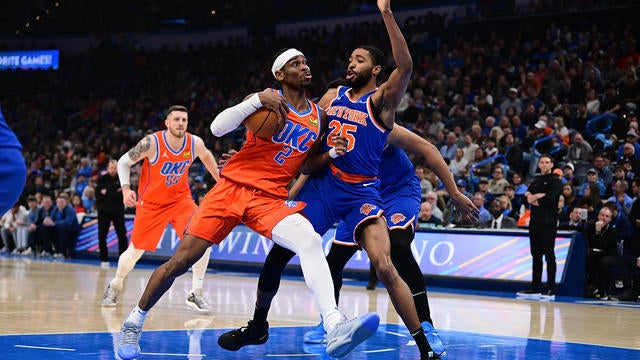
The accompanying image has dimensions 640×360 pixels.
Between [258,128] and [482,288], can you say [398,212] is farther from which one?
[482,288]

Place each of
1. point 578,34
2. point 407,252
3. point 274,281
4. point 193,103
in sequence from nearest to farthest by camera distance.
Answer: point 274,281 → point 407,252 → point 578,34 → point 193,103

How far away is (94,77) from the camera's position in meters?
33.0

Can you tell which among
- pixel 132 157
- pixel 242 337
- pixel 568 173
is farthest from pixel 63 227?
pixel 242 337

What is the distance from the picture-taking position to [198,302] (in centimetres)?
920

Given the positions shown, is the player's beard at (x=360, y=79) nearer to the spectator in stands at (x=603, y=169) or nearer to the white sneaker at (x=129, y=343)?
the white sneaker at (x=129, y=343)

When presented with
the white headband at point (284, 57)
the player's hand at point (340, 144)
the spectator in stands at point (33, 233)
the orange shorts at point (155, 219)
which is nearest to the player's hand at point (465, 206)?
the player's hand at point (340, 144)

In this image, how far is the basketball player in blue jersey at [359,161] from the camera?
5973mm

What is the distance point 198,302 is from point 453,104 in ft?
39.5

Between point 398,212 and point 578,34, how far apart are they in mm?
15068

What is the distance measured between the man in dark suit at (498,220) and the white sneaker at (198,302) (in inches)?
262

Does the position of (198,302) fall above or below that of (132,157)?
below

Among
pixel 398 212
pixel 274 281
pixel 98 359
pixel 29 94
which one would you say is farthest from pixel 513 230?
pixel 29 94

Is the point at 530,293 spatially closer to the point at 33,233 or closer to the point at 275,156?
the point at 275,156

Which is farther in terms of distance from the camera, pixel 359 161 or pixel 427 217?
pixel 427 217
